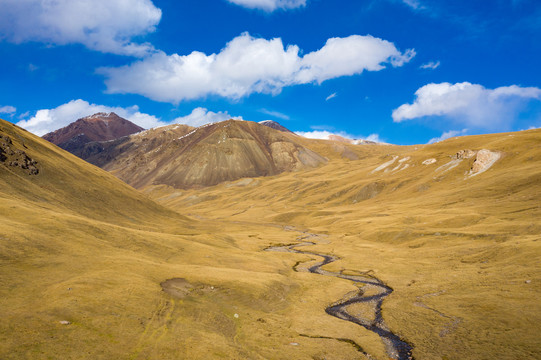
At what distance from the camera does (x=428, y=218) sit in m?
105

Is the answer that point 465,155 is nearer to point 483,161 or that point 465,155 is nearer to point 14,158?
point 483,161

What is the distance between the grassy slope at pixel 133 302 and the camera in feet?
73.7

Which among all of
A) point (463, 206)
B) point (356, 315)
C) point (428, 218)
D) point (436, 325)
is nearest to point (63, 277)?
point (356, 315)

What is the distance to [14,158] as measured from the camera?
3642 inches

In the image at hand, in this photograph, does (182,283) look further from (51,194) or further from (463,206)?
(463,206)

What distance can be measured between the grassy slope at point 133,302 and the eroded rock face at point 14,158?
159ft

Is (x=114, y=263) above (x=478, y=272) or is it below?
below

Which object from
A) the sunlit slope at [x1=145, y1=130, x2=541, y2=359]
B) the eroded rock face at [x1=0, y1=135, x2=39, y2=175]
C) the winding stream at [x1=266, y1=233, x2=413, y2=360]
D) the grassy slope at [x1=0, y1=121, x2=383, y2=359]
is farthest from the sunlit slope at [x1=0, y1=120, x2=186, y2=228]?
the sunlit slope at [x1=145, y1=130, x2=541, y2=359]

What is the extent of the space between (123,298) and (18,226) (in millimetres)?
21643

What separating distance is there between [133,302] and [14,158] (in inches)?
3464

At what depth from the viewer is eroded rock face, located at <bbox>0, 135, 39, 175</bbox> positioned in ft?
292

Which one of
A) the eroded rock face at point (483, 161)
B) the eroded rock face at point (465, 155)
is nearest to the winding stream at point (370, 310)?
the eroded rock face at point (483, 161)

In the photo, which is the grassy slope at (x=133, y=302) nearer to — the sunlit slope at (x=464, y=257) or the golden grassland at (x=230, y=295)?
the golden grassland at (x=230, y=295)

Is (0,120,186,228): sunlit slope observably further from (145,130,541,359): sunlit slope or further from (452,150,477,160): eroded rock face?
(452,150,477,160): eroded rock face
